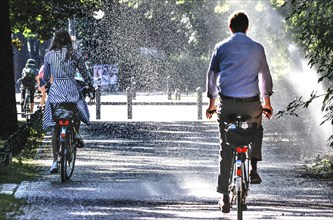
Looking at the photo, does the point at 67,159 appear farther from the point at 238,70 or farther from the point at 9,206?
the point at 238,70

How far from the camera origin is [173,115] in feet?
123

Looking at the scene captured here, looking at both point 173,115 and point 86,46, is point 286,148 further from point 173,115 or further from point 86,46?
point 86,46

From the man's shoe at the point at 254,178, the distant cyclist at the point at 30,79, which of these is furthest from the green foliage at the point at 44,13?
the man's shoe at the point at 254,178

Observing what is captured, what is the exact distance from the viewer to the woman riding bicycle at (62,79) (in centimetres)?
1479

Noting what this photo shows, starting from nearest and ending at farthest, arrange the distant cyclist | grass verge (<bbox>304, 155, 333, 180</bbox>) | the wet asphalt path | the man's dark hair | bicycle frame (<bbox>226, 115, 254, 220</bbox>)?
bicycle frame (<bbox>226, 115, 254, 220</bbox>), the man's dark hair, the wet asphalt path, grass verge (<bbox>304, 155, 333, 180</bbox>), the distant cyclist

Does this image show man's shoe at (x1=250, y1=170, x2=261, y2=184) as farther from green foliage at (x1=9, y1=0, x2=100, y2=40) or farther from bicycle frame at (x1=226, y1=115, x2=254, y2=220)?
green foliage at (x1=9, y1=0, x2=100, y2=40)

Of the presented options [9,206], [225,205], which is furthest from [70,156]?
[225,205]

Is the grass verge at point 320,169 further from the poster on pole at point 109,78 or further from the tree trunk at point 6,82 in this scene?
the poster on pole at point 109,78

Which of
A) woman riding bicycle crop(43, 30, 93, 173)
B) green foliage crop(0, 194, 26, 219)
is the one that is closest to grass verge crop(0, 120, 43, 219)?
green foliage crop(0, 194, 26, 219)

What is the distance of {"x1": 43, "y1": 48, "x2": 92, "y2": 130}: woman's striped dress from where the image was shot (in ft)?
48.5

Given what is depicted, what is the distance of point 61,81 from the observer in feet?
49.0

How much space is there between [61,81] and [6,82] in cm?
788

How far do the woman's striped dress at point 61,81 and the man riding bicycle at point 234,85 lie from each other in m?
4.44

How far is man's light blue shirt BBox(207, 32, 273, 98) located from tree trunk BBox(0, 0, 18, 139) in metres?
12.3
